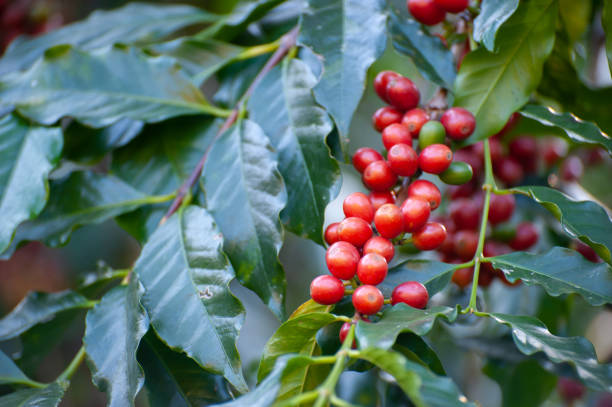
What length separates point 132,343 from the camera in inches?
25.9

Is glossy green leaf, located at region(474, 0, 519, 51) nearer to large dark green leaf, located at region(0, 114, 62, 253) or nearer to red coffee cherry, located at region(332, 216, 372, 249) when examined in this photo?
red coffee cherry, located at region(332, 216, 372, 249)

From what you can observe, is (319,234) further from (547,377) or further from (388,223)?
(547,377)

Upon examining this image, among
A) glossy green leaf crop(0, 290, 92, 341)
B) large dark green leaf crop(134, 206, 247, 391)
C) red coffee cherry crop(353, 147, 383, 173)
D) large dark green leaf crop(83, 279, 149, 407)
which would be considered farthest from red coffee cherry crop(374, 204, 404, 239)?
glossy green leaf crop(0, 290, 92, 341)

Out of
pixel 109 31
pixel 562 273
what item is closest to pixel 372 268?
pixel 562 273

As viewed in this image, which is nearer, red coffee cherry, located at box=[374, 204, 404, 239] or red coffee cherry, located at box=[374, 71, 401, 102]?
red coffee cherry, located at box=[374, 204, 404, 239]

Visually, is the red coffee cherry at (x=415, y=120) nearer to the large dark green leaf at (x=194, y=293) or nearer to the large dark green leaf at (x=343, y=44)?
the large dark green leaf at (x=343, y=44)

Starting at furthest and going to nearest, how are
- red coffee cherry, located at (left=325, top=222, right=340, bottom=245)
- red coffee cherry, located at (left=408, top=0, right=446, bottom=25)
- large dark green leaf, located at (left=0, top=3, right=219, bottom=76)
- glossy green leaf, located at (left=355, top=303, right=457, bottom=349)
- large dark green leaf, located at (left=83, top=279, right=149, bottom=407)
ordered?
1. large dark green leaf, located at (left=0, top=3, right=219, bottom=76)
2. red coffee cherry, located at (left=408, top=0, right=446, bottom=25)
3. red coffee cherry, located at (left=325, top=222, right=340, bottom=245)
4. large dark green leaf, located at (left=83, top=279, right=149, bottom=407)
5. glossy green leaf, located at (left=355, top=303, right=457, bottom=349)

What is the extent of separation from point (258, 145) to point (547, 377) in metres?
0.88

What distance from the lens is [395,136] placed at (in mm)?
768

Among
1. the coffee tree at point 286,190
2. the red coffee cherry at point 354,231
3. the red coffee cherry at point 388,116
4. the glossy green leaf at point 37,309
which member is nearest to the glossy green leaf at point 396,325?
the coffee tree at point 286,190

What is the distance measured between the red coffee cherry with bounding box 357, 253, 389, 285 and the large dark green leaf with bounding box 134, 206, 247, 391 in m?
0.16

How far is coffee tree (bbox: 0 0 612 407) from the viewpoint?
2.12 ft

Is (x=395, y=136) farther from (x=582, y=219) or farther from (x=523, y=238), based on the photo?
(x=523, y=238)

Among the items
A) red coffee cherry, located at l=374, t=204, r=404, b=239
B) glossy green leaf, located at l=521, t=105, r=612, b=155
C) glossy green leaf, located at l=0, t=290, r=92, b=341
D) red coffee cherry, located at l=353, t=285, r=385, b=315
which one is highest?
glossy green leaf, located at l=521, t=105, r=612, b=155
